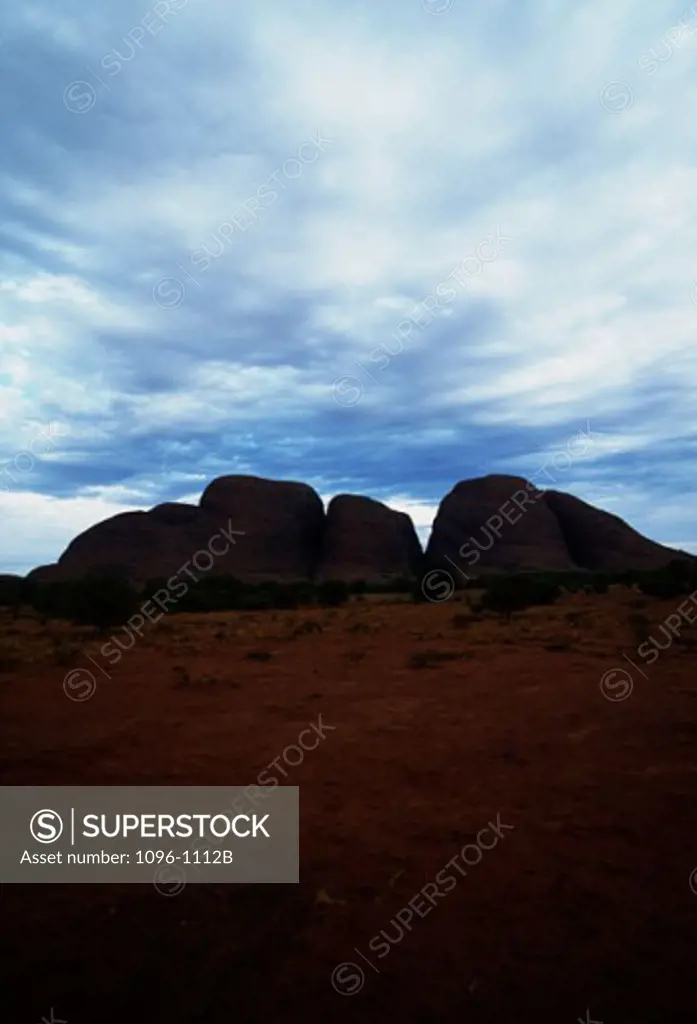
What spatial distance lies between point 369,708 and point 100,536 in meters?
68.8

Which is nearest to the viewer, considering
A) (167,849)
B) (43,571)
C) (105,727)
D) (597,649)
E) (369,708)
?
(167,849)

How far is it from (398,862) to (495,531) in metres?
71.5

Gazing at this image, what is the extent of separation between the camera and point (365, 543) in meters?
73.2

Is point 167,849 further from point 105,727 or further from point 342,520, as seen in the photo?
point 342,520

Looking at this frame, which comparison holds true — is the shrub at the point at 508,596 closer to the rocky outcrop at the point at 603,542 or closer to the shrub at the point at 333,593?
the shrub at the point at 333,593

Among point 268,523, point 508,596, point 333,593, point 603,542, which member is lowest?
point 508,596

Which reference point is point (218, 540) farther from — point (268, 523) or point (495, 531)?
point (495, 531)

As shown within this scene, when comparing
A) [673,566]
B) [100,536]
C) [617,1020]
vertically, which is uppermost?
[100,536]

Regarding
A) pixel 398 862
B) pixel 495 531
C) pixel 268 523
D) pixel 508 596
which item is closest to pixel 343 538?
pixel 268 523

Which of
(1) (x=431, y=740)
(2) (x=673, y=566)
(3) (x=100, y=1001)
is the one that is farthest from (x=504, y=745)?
(2) (x=673, y=566)

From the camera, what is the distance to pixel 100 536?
71938mm

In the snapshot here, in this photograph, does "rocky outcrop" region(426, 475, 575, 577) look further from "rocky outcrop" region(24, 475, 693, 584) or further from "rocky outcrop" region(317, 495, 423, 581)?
"rocky outcrop" region(317, 495, 423, 581)

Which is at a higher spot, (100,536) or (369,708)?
(100,536)

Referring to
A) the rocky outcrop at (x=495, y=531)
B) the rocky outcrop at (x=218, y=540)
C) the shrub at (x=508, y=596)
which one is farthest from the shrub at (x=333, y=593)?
the rocky outcrop at (x=495, y=531)
